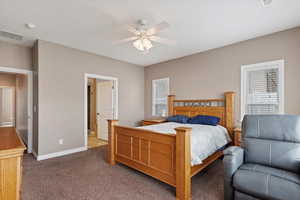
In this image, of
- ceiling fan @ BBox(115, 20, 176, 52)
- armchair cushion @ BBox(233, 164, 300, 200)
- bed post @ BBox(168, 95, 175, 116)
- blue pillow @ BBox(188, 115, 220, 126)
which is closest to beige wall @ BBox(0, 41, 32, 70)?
ceiling fan @ BBox(115, 20, 176, 52)

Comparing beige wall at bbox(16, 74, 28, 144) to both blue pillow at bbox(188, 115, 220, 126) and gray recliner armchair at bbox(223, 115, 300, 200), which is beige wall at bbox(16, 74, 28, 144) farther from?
gray recliner armchair at bbox(223, 115, 300, 200)

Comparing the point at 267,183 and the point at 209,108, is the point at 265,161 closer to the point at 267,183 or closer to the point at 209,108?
the point at 267,183

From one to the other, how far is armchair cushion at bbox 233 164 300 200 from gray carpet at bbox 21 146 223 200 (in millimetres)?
580

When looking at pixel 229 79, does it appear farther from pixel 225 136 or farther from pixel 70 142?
pixel 70 142

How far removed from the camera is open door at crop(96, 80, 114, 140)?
4.99 m

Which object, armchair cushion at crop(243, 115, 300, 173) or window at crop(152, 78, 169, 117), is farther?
window at crop(152, 78, 169, 117)

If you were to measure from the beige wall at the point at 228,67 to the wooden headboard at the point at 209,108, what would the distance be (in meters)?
0.16

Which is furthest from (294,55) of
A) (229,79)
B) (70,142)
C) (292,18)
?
(70,142)

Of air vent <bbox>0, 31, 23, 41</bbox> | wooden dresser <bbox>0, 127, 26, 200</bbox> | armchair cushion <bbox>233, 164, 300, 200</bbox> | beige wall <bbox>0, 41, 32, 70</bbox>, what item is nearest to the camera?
wooden dresser <bbox>0, 127, 26, 200</bbox>

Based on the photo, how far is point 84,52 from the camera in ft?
13.6

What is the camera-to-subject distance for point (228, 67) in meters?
3.69

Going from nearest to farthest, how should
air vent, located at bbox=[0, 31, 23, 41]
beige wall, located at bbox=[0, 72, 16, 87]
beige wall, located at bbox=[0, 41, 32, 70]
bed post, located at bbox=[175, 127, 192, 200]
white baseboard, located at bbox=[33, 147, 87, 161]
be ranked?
bed post, located at bbox=[175, 127, 192, 200] < air vent, located at bbox=[0, 31, 23, 41] < white baseboard, located at bbox=[33, 147, 87, 161] < beige wall, located at bbox=[0, 41, 32, 70] < beige wall, located at bbox=[0, 72, 16, 87]

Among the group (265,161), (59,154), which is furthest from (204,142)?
(59,154)

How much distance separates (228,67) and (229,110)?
1.06 metres
